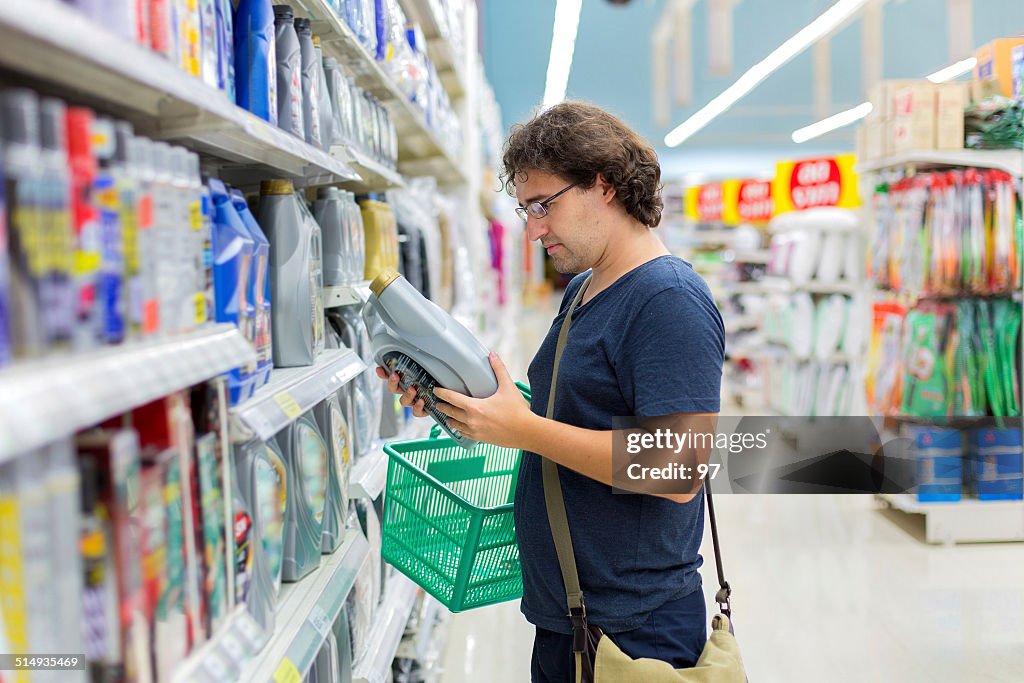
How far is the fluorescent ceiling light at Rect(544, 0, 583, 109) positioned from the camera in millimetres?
7606

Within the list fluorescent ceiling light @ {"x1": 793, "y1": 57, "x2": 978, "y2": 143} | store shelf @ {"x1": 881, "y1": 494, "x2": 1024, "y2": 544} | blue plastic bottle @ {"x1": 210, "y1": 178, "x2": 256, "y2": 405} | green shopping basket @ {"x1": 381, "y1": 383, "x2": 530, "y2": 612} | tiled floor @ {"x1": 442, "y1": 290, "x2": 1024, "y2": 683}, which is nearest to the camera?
blue plastic bottle @ {"x1": 210, "y1": 178, "x2": 256, "y2": 405}

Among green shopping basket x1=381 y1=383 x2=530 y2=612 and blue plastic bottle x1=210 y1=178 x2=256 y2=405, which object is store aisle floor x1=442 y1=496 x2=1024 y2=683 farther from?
blue plastic bottle x1=210 y1=178 x2=256 y2=405

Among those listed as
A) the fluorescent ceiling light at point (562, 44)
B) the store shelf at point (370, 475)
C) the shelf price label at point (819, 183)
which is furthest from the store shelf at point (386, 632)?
the shelf price label at point (819, 183)

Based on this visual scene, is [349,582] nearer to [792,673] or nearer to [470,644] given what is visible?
A: [470,644]

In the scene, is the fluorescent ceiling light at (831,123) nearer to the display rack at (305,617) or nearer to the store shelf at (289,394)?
the store shelf at (289,394)

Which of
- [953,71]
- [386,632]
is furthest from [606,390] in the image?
[953,71]

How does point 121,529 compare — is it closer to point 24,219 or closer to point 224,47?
point 24,219

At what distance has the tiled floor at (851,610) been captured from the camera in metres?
3.06

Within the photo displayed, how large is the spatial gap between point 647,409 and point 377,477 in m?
0.97

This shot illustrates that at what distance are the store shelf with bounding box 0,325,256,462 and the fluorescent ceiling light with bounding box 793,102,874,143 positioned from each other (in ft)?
48.5

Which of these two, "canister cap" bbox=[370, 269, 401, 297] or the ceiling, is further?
the ceiling

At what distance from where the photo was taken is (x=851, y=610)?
354cm

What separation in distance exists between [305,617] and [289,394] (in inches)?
15.9

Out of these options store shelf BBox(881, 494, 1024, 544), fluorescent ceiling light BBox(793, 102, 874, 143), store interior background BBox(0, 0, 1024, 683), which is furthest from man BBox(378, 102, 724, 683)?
fluorescent ceiling light BBox(793, 102, 874, 143)
